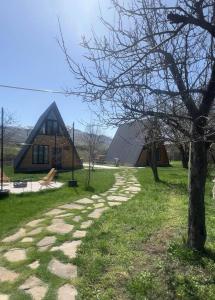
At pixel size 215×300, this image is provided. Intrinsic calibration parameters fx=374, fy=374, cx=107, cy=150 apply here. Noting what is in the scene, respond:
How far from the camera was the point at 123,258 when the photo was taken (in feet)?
18.0

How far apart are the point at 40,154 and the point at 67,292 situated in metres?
24.5

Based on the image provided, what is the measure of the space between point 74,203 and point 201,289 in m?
6.65

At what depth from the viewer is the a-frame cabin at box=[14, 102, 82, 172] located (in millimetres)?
26955

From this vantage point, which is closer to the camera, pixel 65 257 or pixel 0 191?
pixel 65 257

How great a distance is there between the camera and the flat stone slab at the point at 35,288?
14.0 feet

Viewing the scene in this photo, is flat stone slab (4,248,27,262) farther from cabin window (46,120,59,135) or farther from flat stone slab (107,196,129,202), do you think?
cabin window (46,120,59,135)

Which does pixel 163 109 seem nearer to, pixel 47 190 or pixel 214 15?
pixel 214 15

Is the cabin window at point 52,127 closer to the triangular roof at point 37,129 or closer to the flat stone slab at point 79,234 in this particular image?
the triangular roof at point 37,129

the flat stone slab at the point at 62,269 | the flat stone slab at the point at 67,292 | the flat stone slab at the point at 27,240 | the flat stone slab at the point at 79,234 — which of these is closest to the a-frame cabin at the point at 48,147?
the flat stone slab at the point at 79,234

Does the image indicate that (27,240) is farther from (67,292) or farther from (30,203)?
(30,203)

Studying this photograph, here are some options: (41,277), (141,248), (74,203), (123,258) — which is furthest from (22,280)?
(74,203)

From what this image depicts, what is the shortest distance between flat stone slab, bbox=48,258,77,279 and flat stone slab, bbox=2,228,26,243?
1.60m

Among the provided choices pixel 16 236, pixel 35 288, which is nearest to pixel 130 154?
pixel 16 236

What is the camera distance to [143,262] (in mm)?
5309
